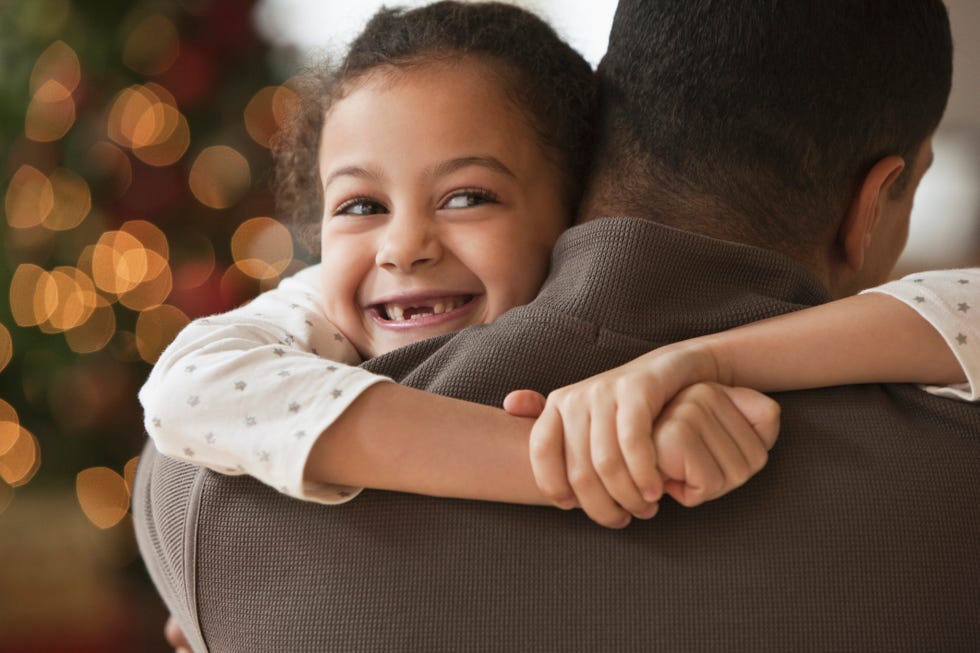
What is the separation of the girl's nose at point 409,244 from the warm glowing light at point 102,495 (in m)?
1.98

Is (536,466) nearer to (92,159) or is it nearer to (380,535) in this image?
(380,535)

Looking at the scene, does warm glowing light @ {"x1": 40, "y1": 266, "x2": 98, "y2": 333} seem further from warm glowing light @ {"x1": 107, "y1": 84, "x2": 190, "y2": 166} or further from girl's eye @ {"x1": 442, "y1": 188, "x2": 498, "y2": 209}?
girl's eye @ {"x1": 442, "y1": 188, "x2": 498, "y2": 209}

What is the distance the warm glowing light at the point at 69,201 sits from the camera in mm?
2859

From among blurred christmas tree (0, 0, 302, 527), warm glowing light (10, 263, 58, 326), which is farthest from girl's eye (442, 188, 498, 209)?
warm glowing light (10, 263, 58, 326)

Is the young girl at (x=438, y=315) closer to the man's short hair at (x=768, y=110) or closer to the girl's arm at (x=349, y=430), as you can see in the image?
the girl's arm at (x=349, y=430)

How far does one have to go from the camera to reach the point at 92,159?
285 centimetres

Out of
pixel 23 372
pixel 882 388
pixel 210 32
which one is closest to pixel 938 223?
pixel 210 32

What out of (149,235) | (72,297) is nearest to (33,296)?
(72,297)

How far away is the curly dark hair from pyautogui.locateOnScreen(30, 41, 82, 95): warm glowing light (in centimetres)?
153

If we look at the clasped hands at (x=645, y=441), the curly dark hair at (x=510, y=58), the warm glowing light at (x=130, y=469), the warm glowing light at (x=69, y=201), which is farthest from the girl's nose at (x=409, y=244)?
the warm glowing light at (x=130, y=469)

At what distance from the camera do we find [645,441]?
883 millimetres

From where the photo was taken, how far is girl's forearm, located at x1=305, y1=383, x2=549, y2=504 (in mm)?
922

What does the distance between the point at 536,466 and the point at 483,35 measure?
0.77 meters

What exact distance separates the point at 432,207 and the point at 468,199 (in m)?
0.05
